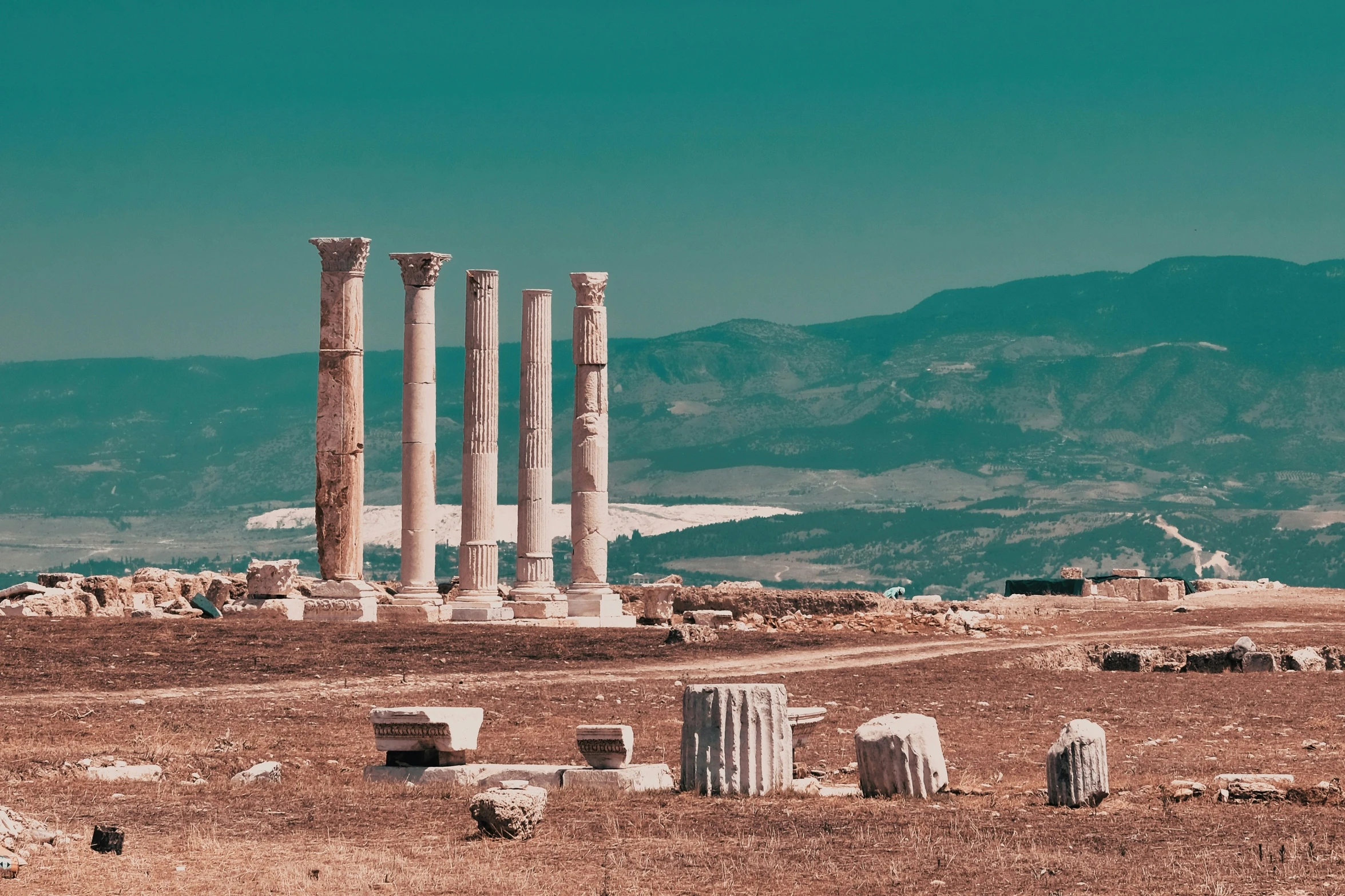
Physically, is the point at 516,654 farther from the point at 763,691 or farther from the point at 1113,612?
the point at 1113,612

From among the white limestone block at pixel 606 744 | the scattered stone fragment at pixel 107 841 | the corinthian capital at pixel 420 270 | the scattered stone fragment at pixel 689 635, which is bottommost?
the scattered stone fragment at pixel 107 841

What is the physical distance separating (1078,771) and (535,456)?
32704 millimetres

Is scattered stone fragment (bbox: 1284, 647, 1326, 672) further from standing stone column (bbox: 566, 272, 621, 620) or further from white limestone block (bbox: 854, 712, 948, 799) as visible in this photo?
white limestone block (bbox: 854, 712, 948, 799)

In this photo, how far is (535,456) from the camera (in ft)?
174

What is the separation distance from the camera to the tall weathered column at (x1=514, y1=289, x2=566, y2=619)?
171 feet

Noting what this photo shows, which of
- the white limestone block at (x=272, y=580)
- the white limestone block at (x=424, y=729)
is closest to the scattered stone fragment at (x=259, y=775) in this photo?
the white limestone block at (x=424, y=729)

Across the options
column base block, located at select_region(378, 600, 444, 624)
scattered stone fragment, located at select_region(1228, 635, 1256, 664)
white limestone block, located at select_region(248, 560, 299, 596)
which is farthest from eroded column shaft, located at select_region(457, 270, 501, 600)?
scattered stone fragment, located at select_region(1228, 635, 1256, 664)

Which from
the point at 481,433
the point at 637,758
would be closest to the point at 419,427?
the point at 481,433

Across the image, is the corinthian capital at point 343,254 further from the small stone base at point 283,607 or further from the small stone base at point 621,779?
the small stone base at point 621,779

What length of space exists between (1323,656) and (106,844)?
1219 inches

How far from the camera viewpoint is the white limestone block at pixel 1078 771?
21250mm

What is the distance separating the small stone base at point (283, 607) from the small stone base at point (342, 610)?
265 millimetres

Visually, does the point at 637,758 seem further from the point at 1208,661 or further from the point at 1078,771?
the point at 1208,661

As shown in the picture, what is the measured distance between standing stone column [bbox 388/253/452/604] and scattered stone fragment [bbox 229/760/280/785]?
81.3 feet
